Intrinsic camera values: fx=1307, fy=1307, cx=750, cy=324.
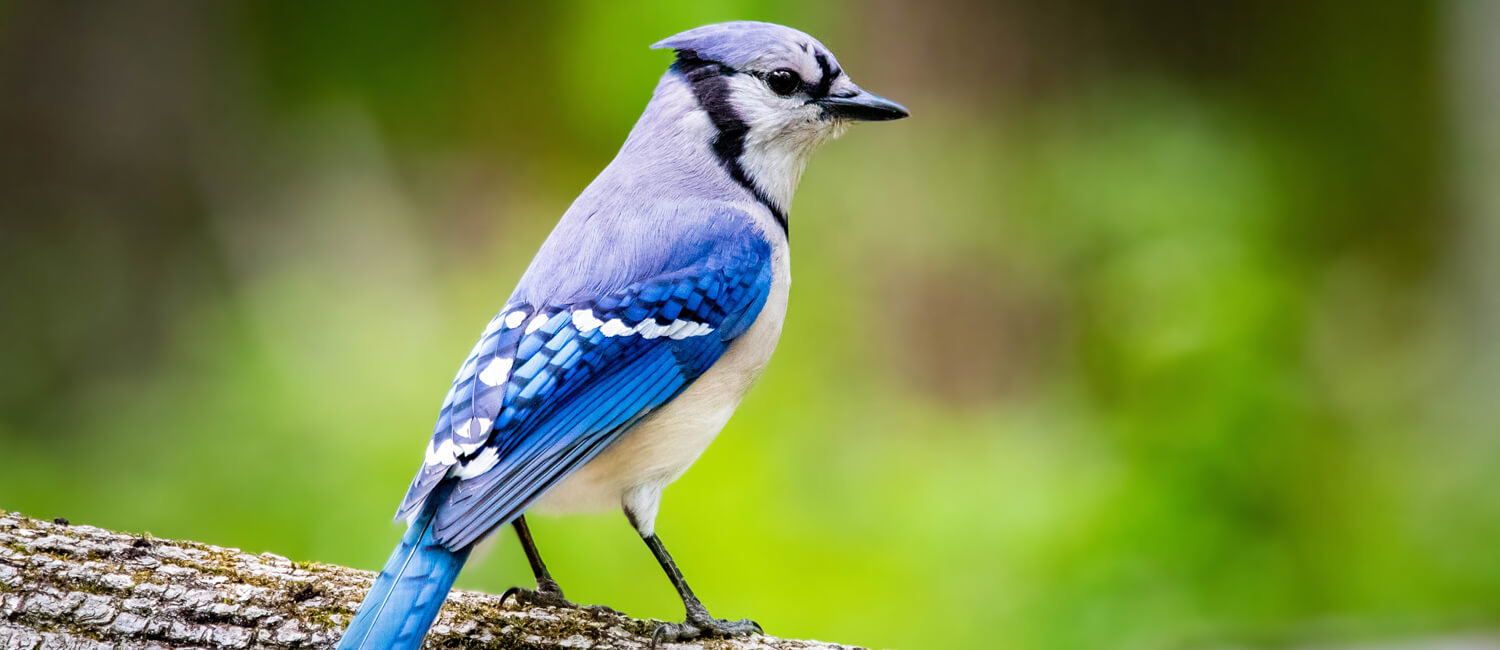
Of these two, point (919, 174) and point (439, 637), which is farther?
point (919, 174)

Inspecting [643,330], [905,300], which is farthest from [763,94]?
[905,300]

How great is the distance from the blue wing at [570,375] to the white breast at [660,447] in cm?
3

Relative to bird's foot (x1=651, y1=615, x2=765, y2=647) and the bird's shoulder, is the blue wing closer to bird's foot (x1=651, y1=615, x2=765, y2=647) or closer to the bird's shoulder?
the bird's shoulder

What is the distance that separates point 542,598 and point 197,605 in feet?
1.70

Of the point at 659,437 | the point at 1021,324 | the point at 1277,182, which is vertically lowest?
the point at 659,437

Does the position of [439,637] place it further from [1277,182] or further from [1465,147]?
[1465,147]

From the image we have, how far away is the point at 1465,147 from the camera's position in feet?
15.9

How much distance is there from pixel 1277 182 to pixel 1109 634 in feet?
5.96

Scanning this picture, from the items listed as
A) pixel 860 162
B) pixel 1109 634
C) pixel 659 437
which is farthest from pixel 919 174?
pixel 659 437

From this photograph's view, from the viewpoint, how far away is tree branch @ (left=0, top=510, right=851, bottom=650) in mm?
1896

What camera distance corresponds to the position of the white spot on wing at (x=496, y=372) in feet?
6.29

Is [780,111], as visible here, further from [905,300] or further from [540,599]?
[905,300]

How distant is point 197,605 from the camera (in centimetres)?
193

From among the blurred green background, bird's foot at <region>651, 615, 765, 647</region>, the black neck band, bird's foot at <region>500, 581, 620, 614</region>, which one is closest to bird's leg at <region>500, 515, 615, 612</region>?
bird's foot at <region>500, 581, 620, 614</region>
